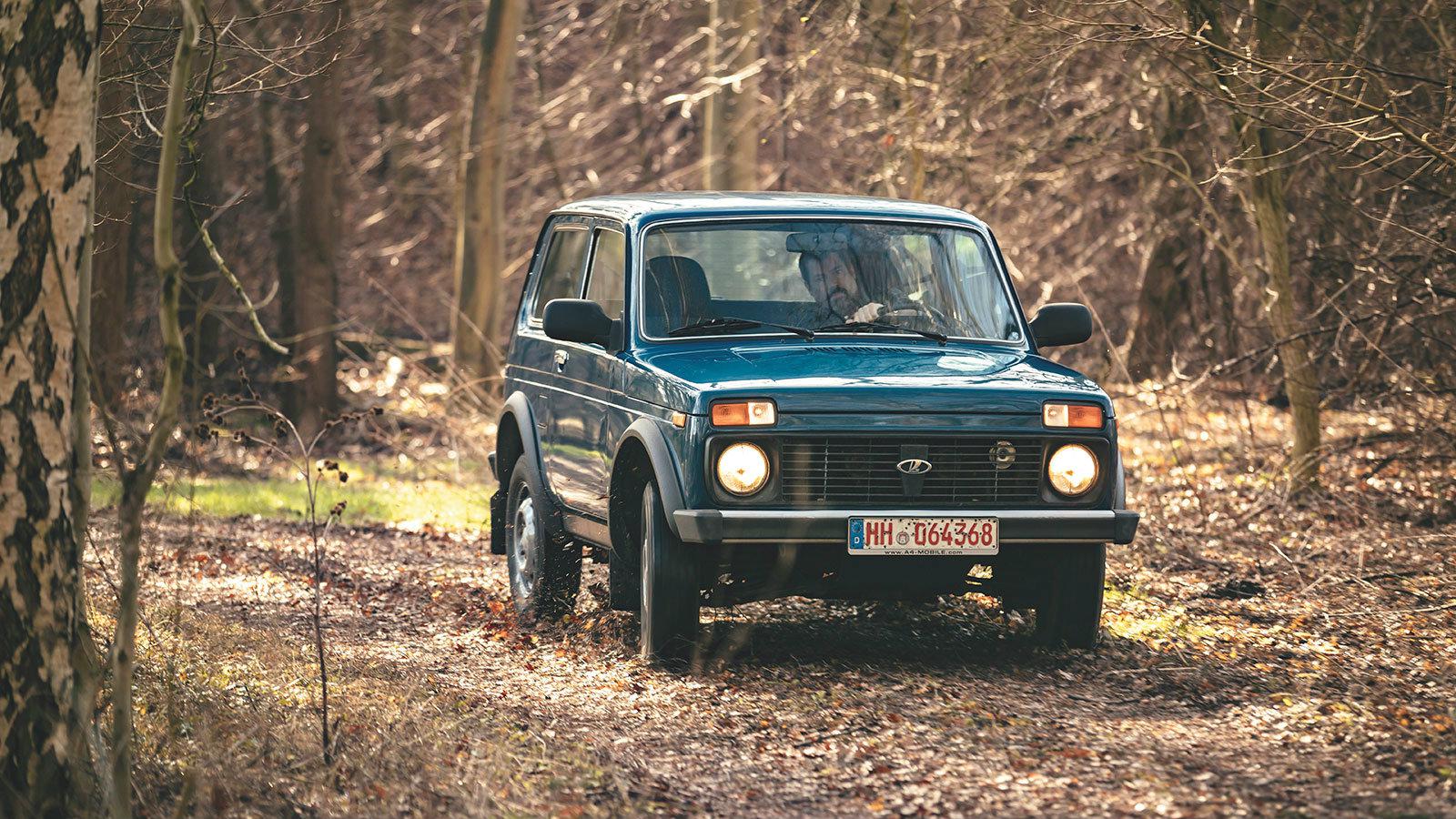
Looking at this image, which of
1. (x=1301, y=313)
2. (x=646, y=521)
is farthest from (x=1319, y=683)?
(x=1301, y=313)

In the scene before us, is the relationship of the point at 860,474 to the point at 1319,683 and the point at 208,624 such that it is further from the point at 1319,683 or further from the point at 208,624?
the point at 208,624

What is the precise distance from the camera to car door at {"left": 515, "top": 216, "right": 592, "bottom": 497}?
9.12m

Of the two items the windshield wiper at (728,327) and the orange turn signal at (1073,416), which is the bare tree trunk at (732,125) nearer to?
the windshield wiper at (728,327)

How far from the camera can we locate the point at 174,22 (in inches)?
398

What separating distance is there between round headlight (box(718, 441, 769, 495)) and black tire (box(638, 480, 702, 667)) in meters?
0.36

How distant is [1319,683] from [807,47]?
915cm

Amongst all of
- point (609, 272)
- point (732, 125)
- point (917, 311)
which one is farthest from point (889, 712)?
point (732, 125)

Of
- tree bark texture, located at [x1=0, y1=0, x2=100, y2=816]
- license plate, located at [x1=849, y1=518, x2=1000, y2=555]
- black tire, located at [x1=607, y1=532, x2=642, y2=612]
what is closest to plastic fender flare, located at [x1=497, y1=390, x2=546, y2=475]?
black tire, located at [x1=607, y1=532, x2=642, y2=612]

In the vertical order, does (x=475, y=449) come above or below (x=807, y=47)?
below

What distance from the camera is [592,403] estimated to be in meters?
8.57

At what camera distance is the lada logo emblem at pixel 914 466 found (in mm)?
7324

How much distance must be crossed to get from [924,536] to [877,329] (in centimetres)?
128

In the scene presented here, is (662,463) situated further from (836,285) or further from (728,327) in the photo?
(836,285)

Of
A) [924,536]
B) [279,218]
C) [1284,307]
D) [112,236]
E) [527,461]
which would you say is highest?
[279,218]
